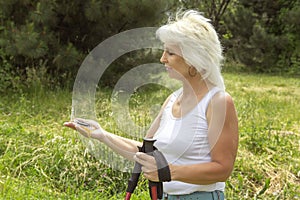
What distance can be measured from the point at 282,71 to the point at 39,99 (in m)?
9.27

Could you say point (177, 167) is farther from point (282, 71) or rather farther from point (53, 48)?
point (282, 71)

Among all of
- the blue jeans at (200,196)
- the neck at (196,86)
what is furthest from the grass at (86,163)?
the neck at (196,86)

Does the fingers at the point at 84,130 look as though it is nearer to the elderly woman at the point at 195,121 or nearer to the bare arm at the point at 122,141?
the bare arm at the point at 122,141

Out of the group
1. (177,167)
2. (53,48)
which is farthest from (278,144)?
(53,48)

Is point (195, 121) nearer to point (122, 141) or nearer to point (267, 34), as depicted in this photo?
point (122, 141)

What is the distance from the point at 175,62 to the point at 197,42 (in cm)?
10

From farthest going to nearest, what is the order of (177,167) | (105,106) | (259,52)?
1. (259,52)
2. (105,106)
3. (177,167)

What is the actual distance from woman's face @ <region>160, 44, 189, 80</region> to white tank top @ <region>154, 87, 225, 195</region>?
101 millimetres

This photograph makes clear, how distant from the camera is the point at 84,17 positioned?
6.77 meters

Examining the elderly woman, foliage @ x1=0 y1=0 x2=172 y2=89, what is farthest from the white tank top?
foliage @ x1=0 y1=0 x2=172 y2=89

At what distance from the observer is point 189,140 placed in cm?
145

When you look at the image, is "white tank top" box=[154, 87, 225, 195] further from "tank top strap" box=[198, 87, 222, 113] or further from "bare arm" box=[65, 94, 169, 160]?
"bare arm" box=[65, 94, 169, 160]

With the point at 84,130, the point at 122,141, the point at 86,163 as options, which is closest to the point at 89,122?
the point at 84,130

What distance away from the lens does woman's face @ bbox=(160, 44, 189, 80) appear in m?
1.43
